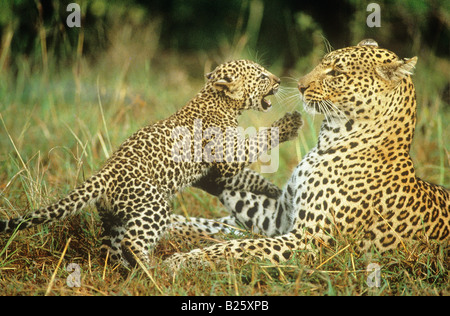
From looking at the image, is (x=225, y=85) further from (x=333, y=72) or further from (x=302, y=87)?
(x=333, y=72)

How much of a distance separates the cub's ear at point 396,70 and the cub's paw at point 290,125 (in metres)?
1.45

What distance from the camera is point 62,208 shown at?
473 centimetres

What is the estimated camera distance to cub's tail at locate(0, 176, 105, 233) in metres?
4.44

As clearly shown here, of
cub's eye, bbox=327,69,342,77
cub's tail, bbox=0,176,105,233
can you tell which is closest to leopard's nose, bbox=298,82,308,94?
cub's eye, bbox=327,69,342,77

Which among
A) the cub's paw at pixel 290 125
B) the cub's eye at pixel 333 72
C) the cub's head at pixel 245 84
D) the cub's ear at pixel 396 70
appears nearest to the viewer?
the cub's ear at pixel 396 70

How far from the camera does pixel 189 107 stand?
241 inches

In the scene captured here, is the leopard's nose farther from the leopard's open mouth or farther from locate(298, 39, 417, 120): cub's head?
the leopard's open mouth

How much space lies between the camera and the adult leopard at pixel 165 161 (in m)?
4.86

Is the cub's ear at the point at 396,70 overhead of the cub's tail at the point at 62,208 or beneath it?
overhead

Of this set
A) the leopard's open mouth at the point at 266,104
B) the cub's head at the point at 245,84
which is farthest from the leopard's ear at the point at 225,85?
the leopard's open mouth at the point at 266,104

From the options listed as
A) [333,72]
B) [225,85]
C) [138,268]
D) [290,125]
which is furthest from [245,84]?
[138,268]

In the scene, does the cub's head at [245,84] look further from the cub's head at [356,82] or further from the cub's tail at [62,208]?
the cub's tail at [62,208]

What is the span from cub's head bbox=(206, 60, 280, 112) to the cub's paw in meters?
0.26
